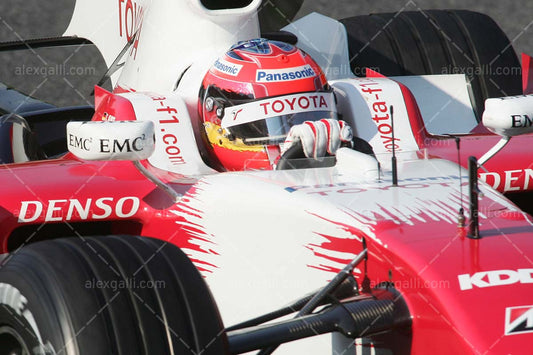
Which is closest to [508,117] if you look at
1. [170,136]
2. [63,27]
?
[170,136]

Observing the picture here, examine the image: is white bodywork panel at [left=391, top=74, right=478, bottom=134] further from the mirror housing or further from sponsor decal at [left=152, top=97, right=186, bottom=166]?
the mirror housing

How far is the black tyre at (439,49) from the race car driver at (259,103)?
198 centimetres

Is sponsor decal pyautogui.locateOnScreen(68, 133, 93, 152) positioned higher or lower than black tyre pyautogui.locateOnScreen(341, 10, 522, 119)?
higher

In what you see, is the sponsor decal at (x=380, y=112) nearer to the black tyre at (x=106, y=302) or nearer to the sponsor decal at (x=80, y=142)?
the sponsor decal at (x=80, y=142)

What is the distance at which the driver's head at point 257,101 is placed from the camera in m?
4.26

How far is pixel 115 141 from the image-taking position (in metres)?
3.49

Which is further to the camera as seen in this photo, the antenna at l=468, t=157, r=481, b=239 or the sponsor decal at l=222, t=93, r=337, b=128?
the sponsor decal at l=222, t=93, r=337, b=128

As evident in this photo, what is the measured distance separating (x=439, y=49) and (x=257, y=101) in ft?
8.46

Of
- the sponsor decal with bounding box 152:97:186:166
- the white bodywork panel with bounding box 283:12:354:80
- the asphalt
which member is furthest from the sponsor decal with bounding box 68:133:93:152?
the asphalt

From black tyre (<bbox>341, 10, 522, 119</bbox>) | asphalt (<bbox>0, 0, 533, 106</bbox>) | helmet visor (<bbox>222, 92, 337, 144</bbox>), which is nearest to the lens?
helmet visor (<bbox>222, 92, 337, 144</bbox>)

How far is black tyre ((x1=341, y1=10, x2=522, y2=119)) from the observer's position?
6477 mm

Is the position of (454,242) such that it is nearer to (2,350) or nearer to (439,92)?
(2,350)

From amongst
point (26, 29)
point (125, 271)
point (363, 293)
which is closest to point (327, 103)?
point (363, 293)

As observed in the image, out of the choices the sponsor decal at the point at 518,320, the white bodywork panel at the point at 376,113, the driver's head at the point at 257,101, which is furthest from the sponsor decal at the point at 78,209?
the sponsor decal at the point at 518,320
